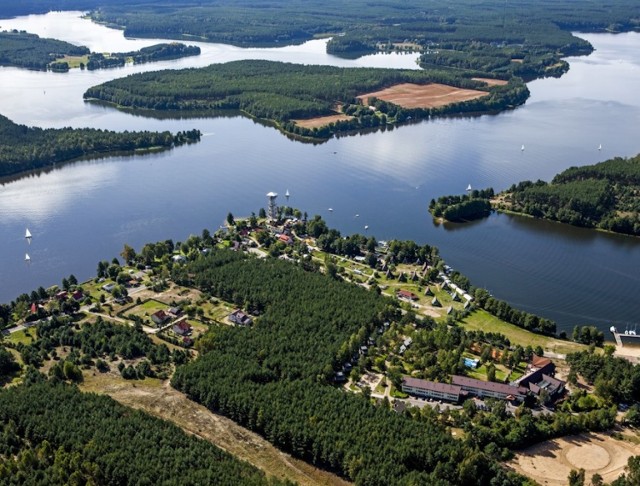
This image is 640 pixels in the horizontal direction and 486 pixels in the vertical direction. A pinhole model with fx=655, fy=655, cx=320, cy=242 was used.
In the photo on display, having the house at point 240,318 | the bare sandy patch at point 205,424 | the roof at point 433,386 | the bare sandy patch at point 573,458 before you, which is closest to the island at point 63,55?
the house at point 240,318

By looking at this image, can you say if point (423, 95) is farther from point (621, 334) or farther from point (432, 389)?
point (432, 389)

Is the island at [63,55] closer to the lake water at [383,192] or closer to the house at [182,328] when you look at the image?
the lake water at [383,192]

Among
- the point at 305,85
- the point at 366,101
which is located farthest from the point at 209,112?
the point at 366,101

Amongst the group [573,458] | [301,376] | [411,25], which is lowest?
[573,458]

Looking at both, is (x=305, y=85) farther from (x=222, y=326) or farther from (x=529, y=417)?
(x=529, y=417)

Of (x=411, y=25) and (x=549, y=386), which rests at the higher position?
(x=411, y=25)

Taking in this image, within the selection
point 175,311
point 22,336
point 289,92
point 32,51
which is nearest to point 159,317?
point 175,311
